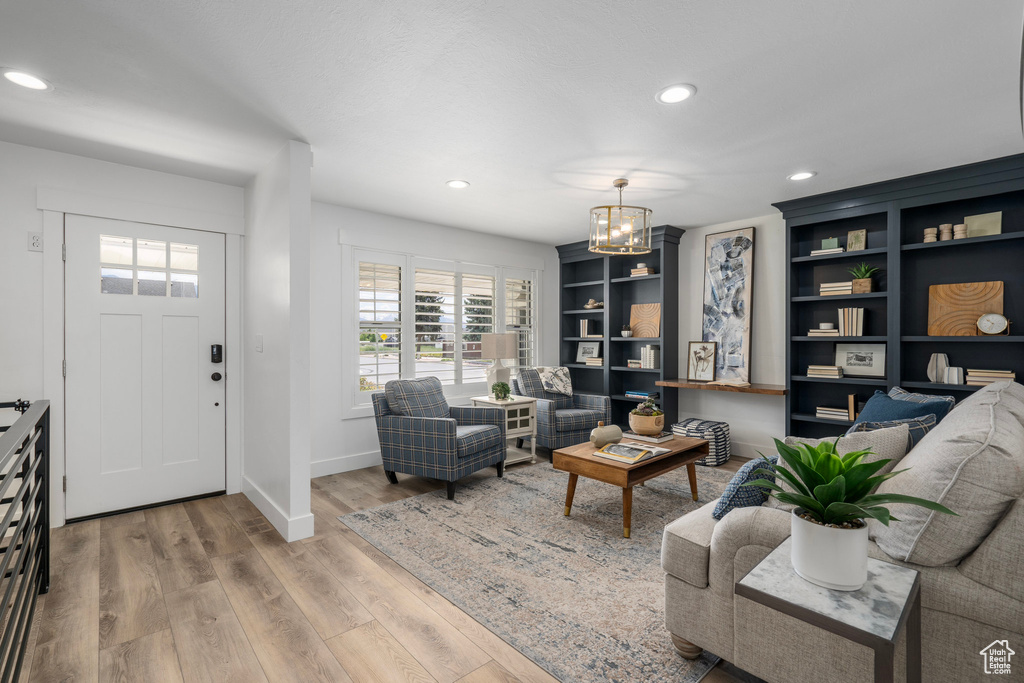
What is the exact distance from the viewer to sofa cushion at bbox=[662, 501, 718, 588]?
1.76 metres

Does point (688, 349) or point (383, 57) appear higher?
point (383, 57)

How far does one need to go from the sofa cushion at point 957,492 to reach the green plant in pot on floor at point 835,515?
0.27 m

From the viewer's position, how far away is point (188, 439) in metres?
3.58

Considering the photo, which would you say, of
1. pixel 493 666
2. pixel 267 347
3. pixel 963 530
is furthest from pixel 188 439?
pixel 963 530

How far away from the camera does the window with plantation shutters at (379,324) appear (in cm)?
457

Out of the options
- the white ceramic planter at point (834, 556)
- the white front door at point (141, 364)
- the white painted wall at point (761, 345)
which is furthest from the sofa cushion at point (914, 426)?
the white front door at point (141, 364)

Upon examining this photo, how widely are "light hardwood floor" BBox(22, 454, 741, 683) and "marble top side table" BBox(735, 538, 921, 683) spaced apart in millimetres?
771

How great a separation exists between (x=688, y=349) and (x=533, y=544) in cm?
330

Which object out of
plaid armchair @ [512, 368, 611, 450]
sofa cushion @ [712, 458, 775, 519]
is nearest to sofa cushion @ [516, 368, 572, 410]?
plaid armchair @ [512, 368, 611, 450]

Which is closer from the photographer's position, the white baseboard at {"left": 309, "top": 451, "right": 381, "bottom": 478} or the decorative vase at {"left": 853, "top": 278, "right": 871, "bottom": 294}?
the decorative vase at {"left": 853, "top": 278, "right": 871, "bottom": 294}

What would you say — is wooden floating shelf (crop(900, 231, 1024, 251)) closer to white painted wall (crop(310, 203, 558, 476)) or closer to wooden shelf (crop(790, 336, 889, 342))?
wooden shelf (crop(790, 336, 889, 342))

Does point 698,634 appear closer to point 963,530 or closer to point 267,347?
point 963,530

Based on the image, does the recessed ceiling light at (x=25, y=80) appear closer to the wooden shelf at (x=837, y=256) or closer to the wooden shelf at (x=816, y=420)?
the wooden shelf at (x=837, y=256)

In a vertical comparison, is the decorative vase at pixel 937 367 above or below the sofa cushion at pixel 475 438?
above
